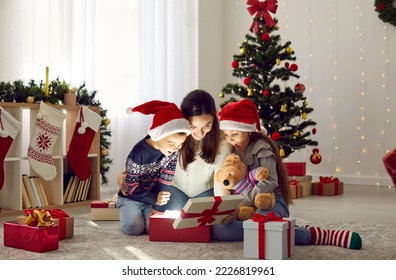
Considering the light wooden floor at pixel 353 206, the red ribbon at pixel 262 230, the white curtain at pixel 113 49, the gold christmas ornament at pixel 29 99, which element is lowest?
the light wooden floor at pixel 353 206

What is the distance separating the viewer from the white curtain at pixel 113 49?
441 centimetres

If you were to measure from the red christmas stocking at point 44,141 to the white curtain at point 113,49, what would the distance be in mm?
626

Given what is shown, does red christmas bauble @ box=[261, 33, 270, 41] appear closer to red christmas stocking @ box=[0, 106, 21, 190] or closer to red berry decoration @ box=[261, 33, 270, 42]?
red berry decoration @ box=[261, 33, 270, 42]

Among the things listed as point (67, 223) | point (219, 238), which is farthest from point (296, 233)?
point (67, 223)

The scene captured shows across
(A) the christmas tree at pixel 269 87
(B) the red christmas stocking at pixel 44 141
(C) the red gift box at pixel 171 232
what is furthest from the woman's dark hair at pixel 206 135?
(A) the christmas tree at pixel 269 87

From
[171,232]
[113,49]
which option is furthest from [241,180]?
[113,49]

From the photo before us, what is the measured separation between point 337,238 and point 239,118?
2.32ft

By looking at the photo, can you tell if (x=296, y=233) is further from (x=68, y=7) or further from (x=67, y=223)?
(x=68, y=7)

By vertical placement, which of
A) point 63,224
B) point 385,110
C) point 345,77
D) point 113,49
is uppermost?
point 113,49

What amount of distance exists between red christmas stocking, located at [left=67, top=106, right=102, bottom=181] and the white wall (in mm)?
2244

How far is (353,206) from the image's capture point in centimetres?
420

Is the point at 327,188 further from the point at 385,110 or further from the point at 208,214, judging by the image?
the point at 208,214

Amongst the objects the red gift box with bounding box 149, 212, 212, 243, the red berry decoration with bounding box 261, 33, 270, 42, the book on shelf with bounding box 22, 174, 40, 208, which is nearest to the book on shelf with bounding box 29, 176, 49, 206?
the book on shelf with bounding box 22, 174, 40, 208

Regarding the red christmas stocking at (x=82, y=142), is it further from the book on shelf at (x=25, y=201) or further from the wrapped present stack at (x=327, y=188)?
the wrapped present stack at (x=327, y=188)
